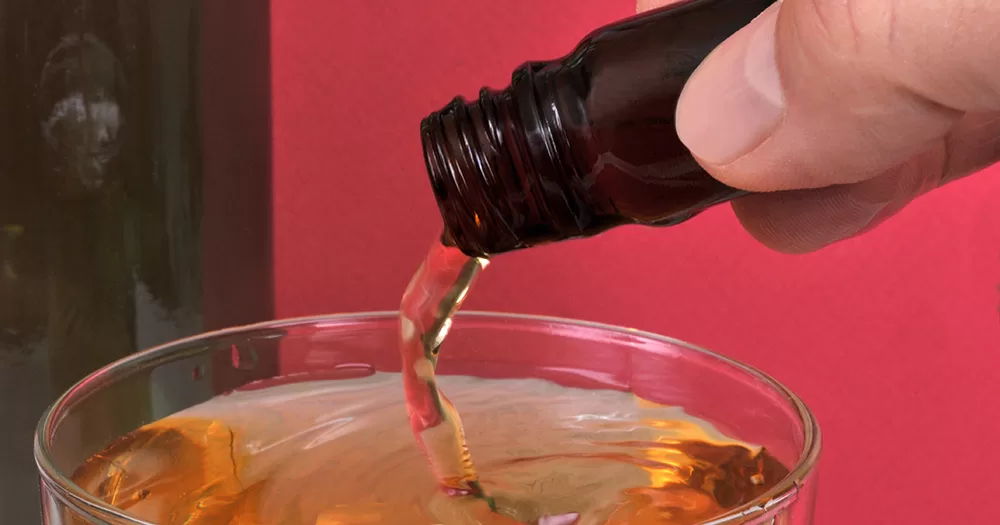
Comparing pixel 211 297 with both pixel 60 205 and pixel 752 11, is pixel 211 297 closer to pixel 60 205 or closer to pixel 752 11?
pixel 60 205

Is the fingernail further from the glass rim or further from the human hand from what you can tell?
the glass rim

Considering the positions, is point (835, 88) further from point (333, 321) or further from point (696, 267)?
point (696, 267)

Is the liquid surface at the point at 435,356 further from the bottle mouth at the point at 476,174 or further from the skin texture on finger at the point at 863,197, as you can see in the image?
the skin texture on finger at the point at 863,197

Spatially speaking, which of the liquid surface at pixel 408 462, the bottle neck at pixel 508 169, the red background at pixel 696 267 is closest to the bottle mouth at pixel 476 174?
the bottle neck at pixel 508 169

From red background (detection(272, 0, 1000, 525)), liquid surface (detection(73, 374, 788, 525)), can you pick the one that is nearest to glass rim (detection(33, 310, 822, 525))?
liquid surface (detection(73, 374, 788, 525))

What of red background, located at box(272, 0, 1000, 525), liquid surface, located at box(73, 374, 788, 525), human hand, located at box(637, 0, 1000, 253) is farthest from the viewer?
red background, located at box(272, 0, 1000, 525)

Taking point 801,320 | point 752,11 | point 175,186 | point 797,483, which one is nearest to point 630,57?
point 752,11
